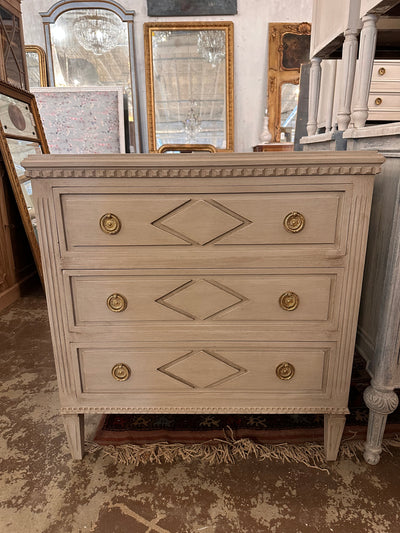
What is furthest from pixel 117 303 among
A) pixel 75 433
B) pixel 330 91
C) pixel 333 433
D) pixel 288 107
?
pixel 288 107

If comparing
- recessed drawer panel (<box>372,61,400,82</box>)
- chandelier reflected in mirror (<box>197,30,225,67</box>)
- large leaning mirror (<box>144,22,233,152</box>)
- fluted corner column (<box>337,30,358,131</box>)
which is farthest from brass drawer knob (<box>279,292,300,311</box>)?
chandelier reflected in mirror (<box>197,30,225,67</box>)

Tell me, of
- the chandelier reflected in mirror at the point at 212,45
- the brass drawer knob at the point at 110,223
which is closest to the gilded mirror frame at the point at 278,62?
the chandelier reflected in mirror at the point at 212,45

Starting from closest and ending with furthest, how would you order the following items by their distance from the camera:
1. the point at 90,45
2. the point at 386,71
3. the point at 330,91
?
the point at 330,91, the point at 386,71, the point at 90,45

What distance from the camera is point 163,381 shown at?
1.19m

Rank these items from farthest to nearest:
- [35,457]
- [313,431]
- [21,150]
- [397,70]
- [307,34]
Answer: [307,34]
[397,70]
[21,150]
[313,431]
[35,457]

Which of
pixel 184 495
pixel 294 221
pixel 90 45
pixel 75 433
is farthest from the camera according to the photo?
pixel 90 45

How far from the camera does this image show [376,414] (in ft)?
3.94

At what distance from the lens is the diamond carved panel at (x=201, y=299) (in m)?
1.10

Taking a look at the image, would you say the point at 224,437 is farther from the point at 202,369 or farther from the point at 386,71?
the point at 386,71

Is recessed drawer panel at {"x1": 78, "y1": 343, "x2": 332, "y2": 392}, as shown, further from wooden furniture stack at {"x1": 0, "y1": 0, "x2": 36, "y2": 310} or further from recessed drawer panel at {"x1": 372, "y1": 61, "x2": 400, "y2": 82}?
recessed drawer panel at {"x1": 372, "y1": 61, "x2": 400, "y2": 82}

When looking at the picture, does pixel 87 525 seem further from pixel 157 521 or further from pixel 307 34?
pixel 307 34

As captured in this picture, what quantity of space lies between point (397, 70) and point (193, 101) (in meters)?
2.66

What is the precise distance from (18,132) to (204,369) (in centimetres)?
279

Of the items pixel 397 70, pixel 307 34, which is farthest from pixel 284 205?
pixel 307 34
